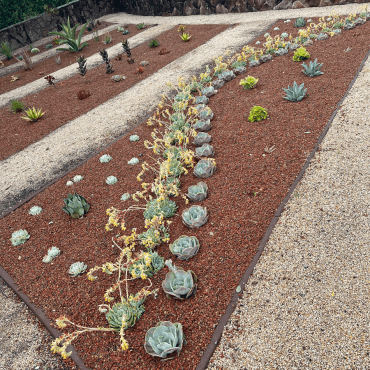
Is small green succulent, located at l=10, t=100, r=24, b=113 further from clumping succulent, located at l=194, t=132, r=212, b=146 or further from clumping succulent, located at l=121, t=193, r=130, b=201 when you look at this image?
clumping succulent, located at l=194, t=132, r=212, b=146

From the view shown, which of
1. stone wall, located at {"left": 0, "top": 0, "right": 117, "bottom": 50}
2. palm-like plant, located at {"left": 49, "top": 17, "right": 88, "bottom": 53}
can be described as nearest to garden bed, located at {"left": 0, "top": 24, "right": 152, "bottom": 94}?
palm-like plant, located at {"left": 49, "top": 17, "right": 88, "bottom": 53}

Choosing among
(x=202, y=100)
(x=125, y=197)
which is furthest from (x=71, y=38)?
(x=125, y=197)

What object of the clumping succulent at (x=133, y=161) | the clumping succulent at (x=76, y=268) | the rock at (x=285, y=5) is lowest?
the clumping succulent at (x=76, y=268)

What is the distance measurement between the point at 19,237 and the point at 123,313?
2.54 metres

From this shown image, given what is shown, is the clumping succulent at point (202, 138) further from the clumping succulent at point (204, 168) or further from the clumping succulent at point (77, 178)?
the clumping succulent at point (77, 178)

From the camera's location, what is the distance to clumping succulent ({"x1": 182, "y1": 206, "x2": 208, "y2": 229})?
3.92 metres

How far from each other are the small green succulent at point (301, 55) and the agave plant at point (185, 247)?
6.27m

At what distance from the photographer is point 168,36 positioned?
13.3m

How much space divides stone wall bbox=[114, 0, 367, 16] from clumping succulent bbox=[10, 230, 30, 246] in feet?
45.6

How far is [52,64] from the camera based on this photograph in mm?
13125

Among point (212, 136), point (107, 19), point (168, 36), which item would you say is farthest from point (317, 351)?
point (107, 19)

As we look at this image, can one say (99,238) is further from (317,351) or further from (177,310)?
(317,351)

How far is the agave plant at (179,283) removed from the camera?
123 inches

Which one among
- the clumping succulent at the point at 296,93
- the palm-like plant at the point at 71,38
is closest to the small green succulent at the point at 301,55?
the clumping succulent at the point at 296,93
